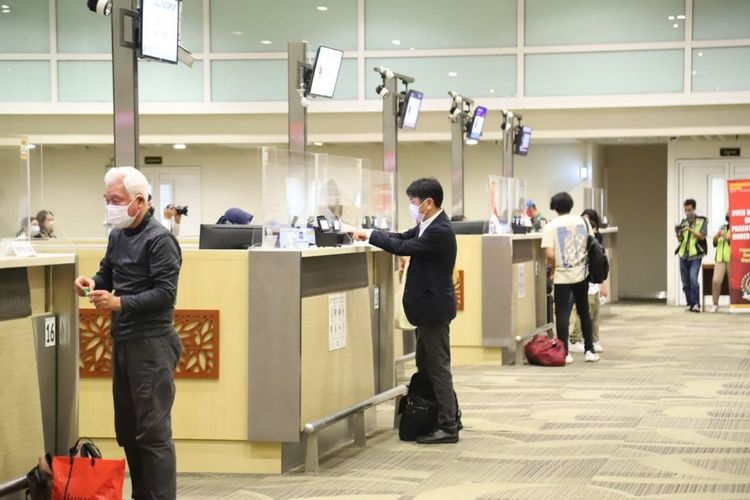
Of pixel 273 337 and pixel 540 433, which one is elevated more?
pixel 273 337

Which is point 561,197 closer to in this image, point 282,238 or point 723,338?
point 723,338

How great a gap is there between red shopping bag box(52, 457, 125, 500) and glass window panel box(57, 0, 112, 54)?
14.8m

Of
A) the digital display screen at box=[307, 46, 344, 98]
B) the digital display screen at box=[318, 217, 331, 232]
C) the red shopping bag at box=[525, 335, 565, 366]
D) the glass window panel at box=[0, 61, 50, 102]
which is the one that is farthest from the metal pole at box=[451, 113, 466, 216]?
the glass window panel at box=[0, 61, 50, 102]

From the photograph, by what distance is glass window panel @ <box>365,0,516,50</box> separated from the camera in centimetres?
1819

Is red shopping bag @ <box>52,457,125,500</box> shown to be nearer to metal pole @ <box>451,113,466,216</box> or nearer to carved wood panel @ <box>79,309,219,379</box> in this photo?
carved wood panel @ <box>79,309,219,379</box>

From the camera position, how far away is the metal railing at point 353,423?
654cm

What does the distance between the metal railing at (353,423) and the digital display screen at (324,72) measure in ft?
7.80

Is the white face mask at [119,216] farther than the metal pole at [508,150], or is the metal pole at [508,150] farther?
the metal pole at [508,150]

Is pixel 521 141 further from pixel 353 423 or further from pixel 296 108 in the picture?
pixel 353 423

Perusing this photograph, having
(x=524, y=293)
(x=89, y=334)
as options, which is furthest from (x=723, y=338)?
(x=89, y=334)

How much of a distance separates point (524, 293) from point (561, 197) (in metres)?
1.19

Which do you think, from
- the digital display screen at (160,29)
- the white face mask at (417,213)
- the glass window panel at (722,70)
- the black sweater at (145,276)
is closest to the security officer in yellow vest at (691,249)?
the glass window panel at (722,70)

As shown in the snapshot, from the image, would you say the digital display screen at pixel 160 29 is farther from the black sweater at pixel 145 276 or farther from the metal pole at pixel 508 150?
the metal pole at pixel 508 150

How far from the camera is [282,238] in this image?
6.71 metres
